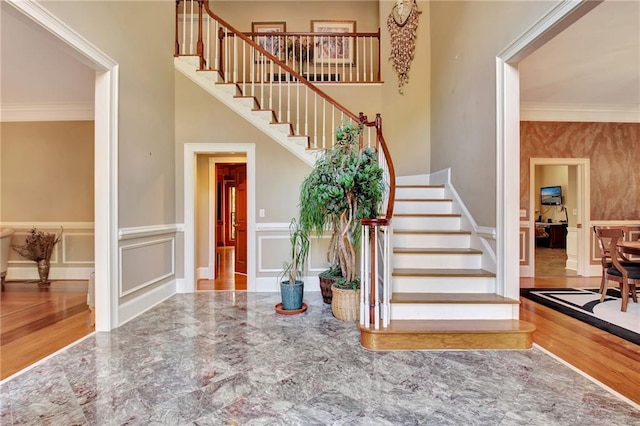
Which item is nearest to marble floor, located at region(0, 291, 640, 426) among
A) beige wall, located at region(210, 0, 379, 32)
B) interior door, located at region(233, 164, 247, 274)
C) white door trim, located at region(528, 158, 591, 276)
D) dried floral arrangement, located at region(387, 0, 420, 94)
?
interior door, located at region(233, 164, 247, 274)

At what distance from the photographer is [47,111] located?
506 cm

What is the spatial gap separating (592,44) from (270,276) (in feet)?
16.5

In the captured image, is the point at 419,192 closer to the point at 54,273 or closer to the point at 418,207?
the point at 418,207

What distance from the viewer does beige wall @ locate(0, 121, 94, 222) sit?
5105 mm

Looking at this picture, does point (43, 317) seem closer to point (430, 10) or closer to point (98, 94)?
point (98, 94)

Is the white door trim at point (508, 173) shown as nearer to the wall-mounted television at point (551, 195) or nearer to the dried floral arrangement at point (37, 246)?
the dried floral arrangement at point (37, 246)

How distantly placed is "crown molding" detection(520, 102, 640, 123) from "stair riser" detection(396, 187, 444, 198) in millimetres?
2636

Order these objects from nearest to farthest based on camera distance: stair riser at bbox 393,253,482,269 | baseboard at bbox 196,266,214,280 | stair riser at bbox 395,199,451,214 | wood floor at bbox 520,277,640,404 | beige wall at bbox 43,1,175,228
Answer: wood floor at bbox 520,277,640,404 → beige wall at bbox 43,1,175,228 → stair riser at bbox 393,253,482,269 → stair riser at bbox 395,199,451,214 → baseboard at bbox 196,266,214,280

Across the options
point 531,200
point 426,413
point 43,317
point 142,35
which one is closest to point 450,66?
point 531,200

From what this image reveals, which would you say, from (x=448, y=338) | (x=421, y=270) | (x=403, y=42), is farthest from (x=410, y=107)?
(x=448, y=338)

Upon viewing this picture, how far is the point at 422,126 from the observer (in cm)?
509

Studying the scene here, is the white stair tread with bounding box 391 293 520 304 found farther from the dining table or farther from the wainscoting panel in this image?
the dining table

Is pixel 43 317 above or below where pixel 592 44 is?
below

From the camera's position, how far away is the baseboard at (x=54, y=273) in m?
5.04
